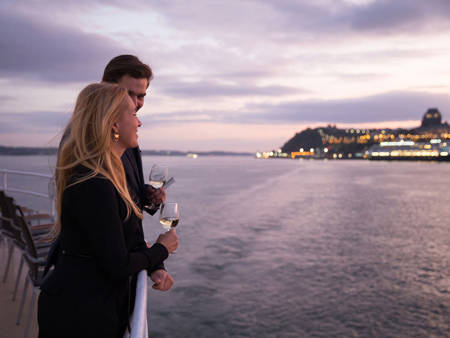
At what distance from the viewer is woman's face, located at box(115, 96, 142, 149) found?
1.50m

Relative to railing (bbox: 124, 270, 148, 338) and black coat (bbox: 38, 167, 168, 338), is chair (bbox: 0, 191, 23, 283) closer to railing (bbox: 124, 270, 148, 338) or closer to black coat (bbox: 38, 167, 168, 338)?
black coat (bbox: 38, 167, 168, 338)

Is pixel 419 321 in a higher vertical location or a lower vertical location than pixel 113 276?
lower

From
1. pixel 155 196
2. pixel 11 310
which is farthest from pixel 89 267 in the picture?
pixel 11 310

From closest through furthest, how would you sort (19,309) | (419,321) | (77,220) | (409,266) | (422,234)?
1. (77,220)
2. (19,309)
3. (419,321)
4. (409,266)
5. (422,234)

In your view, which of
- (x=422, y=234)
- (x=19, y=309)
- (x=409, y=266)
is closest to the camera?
(x=19, y=309)

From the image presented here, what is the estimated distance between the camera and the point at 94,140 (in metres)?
1.42

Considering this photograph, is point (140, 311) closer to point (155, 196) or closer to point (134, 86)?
point (155, 196)

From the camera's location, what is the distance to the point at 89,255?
1.41 metres

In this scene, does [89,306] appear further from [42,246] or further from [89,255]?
[42,246]

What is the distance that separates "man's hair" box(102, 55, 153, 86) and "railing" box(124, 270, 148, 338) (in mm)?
1336

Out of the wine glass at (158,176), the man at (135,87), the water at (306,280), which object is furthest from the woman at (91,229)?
the water at (306,280)

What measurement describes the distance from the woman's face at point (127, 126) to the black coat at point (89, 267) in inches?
9.2

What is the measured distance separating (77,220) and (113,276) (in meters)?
0.24

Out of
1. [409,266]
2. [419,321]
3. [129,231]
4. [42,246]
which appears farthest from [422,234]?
[129,231]
